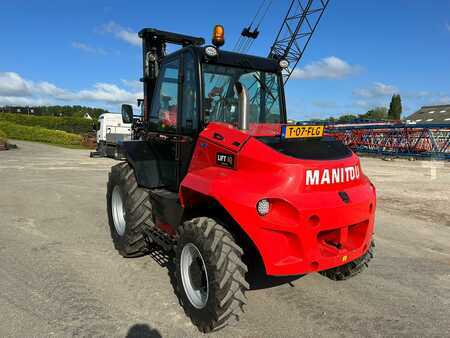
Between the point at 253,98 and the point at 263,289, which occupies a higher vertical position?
the point at 253,98

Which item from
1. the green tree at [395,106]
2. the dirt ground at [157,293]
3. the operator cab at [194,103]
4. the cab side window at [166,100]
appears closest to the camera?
the dirt ground at [157,293]

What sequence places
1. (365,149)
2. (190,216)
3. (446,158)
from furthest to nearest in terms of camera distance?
(365,149) < (446,158) < (190,216)

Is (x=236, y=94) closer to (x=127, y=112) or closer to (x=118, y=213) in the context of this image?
(x=127, y=112)

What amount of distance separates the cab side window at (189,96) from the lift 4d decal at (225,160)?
0.57 metres

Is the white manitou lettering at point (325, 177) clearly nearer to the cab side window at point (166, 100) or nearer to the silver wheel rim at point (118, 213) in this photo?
the cab side window at point (166, 100)

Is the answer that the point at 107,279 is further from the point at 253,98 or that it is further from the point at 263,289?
the point at 253,98

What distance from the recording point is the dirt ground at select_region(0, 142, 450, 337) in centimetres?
326

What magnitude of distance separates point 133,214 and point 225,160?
A: 1.71m

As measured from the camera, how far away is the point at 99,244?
5367mm

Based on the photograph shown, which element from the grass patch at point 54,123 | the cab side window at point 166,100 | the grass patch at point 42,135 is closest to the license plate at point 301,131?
the cab side window at point 166,100

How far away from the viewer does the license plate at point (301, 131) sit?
3424 millimetres

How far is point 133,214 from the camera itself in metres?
4.52

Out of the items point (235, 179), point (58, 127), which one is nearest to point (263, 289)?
point (235, 179)

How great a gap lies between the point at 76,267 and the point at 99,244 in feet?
2.91
